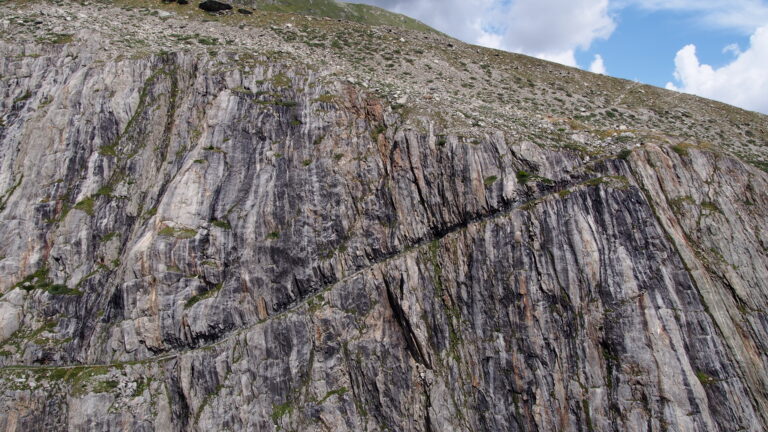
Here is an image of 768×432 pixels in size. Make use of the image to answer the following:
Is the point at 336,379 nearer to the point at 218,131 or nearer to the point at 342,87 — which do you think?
the point at 218,131

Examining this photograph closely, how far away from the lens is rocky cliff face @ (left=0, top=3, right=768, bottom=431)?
26.1 meters

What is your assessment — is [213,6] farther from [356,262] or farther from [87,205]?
[356,262]

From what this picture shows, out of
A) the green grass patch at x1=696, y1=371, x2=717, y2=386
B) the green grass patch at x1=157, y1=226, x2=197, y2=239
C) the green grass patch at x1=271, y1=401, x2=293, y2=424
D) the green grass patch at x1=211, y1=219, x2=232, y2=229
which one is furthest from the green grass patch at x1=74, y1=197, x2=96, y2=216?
the green grass patch at x1=696, y1=371, x2=717, y2=386

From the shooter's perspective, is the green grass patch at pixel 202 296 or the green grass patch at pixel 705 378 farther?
the green grass patch at pixel 202 296

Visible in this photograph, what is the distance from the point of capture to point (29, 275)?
3328 cm

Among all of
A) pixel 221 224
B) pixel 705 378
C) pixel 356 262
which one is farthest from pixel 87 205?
pixel 705 378

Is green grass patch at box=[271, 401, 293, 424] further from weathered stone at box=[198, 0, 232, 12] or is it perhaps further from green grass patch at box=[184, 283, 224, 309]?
weathered stone at box=[198, 0, 232, 12]

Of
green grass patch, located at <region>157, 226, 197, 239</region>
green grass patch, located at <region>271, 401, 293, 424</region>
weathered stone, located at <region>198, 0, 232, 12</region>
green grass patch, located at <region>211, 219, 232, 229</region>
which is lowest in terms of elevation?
green grass patch, located at <region>271, 401, 293, 424</region>

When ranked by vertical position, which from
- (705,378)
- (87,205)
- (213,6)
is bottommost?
(87,205)

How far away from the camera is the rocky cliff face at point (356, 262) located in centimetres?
2611

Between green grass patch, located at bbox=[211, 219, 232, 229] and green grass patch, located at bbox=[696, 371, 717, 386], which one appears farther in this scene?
green grass patch, located at bbox=[211, 219, 232, 229]

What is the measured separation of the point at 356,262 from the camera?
32500 millimetres

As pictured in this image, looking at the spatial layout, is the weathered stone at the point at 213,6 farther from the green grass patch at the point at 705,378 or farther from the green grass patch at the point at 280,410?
the green grass patch at the point at 705,378

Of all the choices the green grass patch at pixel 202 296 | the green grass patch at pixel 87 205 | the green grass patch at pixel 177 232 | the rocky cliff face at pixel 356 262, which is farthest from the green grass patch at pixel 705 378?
the green grass patch at pixel 87 205
